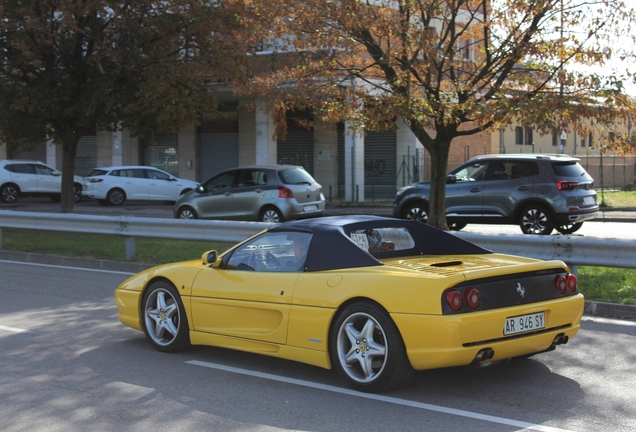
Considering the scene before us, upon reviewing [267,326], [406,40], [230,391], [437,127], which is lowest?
[230,391]

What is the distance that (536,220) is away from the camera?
16.7 m

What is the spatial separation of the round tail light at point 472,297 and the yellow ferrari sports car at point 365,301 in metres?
0.01

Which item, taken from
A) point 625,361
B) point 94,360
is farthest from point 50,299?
point 625,361

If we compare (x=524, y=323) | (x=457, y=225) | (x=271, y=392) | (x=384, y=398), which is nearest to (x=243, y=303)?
(x=271, y=392)

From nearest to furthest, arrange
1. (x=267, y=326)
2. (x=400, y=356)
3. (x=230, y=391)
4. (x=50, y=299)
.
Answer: (x=400, y=356) < (x=230, y=391) < (x=267, y=326) < (x=50, y=299)

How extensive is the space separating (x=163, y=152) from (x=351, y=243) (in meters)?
33.2

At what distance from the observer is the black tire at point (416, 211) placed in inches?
729

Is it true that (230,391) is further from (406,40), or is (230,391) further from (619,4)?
(619,4)

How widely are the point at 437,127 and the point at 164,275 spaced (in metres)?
9.31

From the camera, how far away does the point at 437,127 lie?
15.2 m

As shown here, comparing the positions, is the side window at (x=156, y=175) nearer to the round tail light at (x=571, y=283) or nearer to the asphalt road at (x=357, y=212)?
the asphalt road at (x=357, y=212)

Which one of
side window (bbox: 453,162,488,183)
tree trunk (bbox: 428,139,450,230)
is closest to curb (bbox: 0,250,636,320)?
tree trunk (bbox: 428,139,450,230)

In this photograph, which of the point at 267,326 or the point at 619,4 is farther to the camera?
the point at 619,4

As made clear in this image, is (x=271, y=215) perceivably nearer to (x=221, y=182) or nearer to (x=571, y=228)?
(x=221, y=182)
